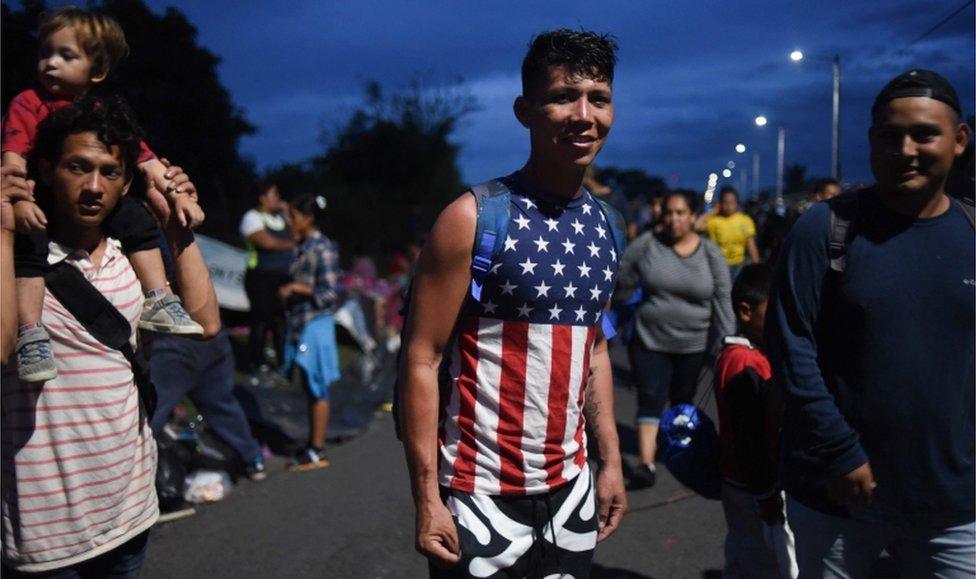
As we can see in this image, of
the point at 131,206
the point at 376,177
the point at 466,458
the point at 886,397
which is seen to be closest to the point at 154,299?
the point at 131,206

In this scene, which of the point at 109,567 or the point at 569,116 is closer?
the point at 569,116

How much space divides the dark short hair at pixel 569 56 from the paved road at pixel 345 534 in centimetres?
290

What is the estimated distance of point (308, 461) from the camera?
21.5 feet

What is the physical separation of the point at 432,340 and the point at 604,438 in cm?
71

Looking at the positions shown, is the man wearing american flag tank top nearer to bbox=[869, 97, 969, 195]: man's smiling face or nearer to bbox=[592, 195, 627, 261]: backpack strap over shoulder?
bbox=[592, 195, 627, 261]: backpack strap over shoulder

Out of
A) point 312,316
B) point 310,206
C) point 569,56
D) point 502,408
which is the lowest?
point 312,316

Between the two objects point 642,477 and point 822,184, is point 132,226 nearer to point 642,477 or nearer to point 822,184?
point 642,477

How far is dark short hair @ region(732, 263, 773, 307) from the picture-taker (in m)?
3.70

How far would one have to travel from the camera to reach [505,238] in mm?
2248

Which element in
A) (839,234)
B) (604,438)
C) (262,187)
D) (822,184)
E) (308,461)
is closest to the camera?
(839,234)

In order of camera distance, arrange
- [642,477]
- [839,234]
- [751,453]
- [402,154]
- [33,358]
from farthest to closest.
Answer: [402,154] < [642,477] < [751,453] < [839,234] < [33,358]

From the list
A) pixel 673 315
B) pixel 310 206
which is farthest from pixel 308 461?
pixel 673 315

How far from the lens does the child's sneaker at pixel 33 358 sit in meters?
2.15

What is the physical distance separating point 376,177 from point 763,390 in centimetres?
3831
